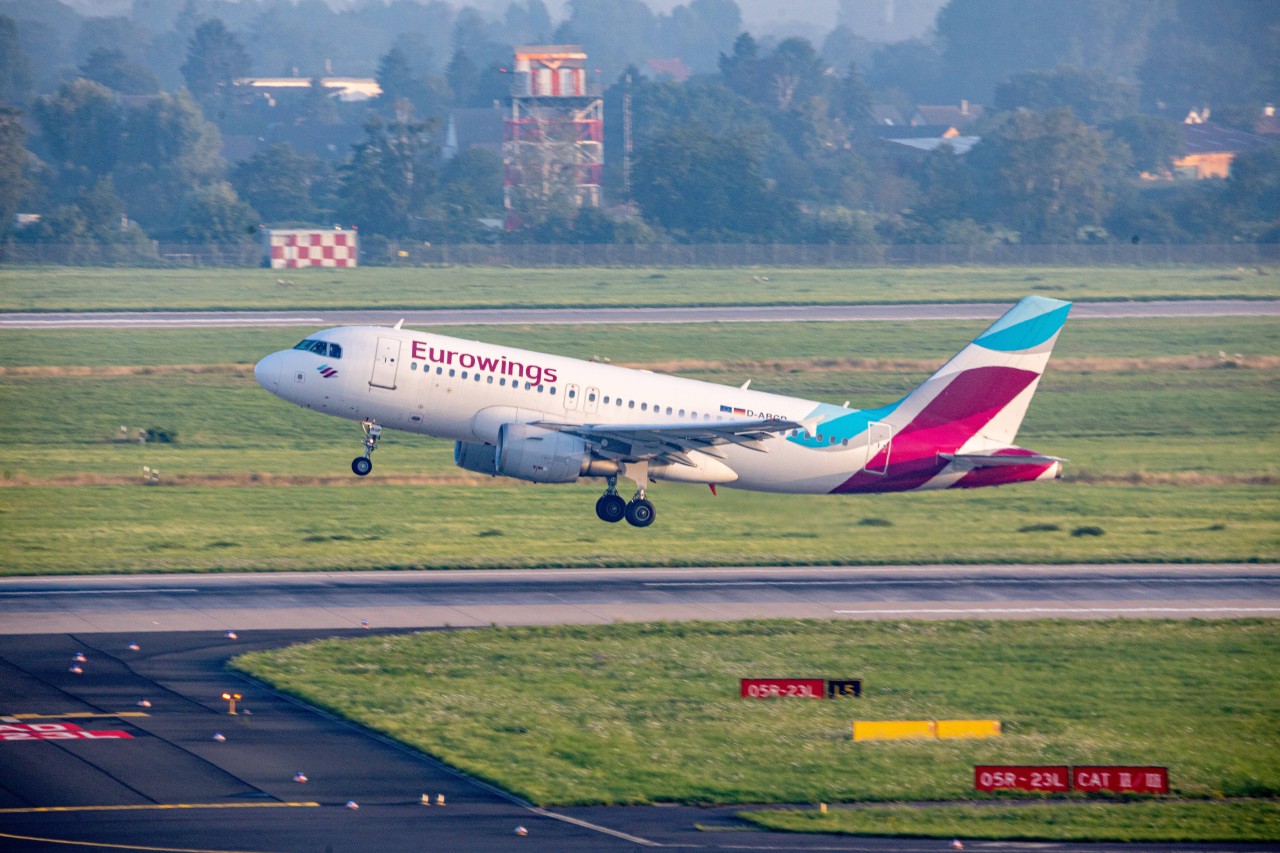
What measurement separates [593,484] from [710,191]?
9346 centimetres

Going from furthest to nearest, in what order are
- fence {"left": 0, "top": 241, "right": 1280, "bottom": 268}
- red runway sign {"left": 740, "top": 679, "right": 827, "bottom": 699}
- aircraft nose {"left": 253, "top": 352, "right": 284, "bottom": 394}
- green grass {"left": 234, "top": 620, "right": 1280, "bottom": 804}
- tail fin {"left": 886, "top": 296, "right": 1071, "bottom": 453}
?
fence {"left": 0, "top": 241, "right": 1280, "bottom": 268} → tail fin {"left": 886, "top": 296, "right": 1071, "bottom": 453} → aircraft nose {"left": 253, "top": 352, "right": 284, "bottom": 394} → red runway sign {"left": 740, "top": 679, "right": 827, "bottom": 699} → green grass {"left": 234, "top": 620, "right": 1280, "bottom": 804}

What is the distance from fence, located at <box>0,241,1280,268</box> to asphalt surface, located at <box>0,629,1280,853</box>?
332ft

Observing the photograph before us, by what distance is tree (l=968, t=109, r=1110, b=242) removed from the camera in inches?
6225

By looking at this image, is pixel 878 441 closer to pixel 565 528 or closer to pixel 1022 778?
pixel 565 528

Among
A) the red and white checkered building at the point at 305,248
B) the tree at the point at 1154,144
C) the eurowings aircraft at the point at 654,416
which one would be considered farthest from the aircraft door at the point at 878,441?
the tree at the point at 1154,144

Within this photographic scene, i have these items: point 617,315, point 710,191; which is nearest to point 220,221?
point 710,191

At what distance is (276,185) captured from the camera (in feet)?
562

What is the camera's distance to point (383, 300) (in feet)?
354

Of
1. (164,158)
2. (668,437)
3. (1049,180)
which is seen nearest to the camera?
(668,437)

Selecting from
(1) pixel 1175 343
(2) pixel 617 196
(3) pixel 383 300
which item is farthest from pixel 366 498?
(2) pixel 617 196

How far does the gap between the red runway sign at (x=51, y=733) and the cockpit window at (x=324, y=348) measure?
18.8m

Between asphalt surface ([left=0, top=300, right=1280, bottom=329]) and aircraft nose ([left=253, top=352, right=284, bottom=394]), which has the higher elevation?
asphalt surface ([left=0, top=300, right=1280, bottom=329])

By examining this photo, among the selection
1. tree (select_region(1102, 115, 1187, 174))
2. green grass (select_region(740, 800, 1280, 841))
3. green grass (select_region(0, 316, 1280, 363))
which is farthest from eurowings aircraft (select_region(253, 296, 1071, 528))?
tree (select_region(1102, 115, 1187, 174))

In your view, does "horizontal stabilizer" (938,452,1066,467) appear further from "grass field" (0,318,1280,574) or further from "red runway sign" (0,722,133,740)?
"red runway sign" (0,722,133,740)
